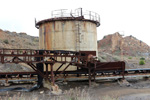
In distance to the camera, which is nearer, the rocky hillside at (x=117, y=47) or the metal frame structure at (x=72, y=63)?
the metal frame structure at (x=72, y=63)

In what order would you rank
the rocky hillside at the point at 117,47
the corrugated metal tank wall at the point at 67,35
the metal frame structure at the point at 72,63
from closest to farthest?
the metal frame structure at the point at 72,63
the corrugated metal tank wall at the point at 67,35
the rocky hillside at the point at 117,47

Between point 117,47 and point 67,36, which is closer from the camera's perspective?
point 67,36

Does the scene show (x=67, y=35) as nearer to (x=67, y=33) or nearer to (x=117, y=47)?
(x=67, y=33)

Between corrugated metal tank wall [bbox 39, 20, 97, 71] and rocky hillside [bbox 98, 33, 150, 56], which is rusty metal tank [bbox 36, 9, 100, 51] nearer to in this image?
corrugated metal tank wall [bbox 39, 20, 97, 71]

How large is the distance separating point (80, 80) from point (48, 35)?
5922 millimetres

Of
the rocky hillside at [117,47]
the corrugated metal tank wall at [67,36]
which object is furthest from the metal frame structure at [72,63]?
the rocky hillside at [117,47]

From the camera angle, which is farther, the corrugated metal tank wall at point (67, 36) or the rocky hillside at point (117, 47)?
the rocky hillside at point (117, 47)

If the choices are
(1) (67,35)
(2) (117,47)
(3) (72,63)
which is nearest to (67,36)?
(1) (67,35)

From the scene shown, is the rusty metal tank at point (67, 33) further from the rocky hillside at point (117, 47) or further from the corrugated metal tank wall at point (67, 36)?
the rocky hillside at point (117, 47)

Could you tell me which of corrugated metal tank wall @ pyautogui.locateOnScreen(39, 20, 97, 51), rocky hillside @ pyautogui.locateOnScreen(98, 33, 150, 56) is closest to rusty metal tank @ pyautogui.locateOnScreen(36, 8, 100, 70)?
corrugated metal tank wall @ pyautogui.locateOnScreen(39, 20, 97, 51)

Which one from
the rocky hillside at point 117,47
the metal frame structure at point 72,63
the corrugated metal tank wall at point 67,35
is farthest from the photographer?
the rocky hillside at point 117,47

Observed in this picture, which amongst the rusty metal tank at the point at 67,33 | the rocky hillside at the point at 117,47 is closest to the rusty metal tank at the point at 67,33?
the rusty metal tank at the point at 67,33

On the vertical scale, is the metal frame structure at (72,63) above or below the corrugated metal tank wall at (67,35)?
below

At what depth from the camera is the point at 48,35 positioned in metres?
17.2
